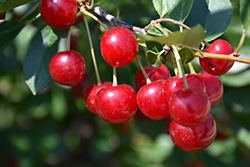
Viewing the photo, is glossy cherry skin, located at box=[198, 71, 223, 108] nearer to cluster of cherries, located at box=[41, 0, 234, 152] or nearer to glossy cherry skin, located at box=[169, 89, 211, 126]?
cluster of cherries, located at box=[41, 0, 234, 152]

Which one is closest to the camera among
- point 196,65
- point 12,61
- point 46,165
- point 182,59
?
point 182,59

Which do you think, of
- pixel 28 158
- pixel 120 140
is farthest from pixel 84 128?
pixel 28 158

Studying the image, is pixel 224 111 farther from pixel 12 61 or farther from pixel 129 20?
pixel 12 61

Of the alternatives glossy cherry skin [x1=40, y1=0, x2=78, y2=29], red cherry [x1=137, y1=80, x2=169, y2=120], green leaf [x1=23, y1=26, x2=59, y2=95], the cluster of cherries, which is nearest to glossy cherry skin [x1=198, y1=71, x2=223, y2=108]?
the cluster of cherries

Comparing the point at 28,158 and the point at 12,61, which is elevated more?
the point at 12,61

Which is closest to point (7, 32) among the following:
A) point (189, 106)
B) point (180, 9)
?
point (180, 9)

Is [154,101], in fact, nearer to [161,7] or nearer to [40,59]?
[161,7]
